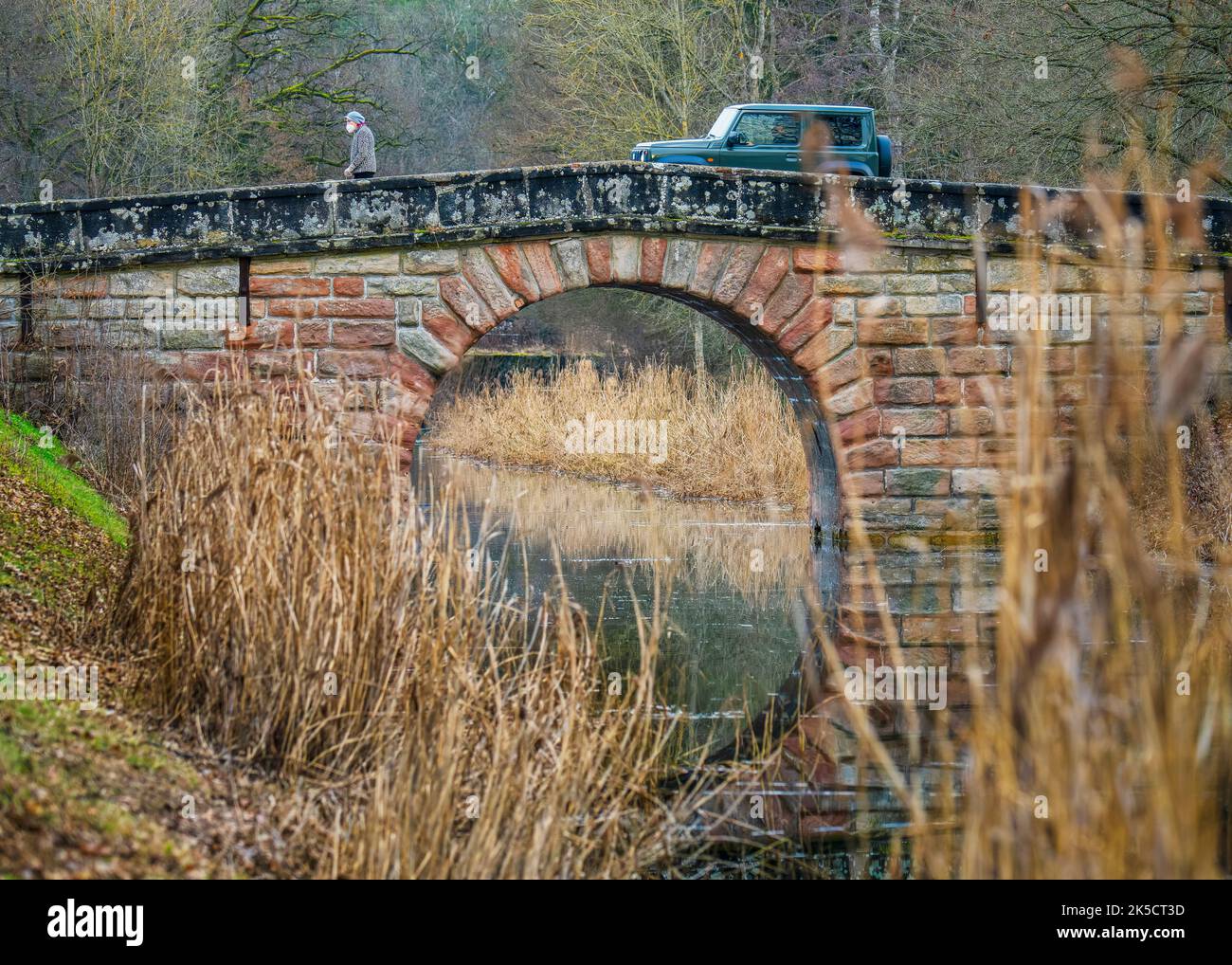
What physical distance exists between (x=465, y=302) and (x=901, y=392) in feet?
9.20

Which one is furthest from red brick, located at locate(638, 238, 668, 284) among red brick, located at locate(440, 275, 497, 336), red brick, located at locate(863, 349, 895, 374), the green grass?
the green grass

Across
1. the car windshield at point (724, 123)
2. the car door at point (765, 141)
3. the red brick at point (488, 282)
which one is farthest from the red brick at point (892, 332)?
the car windshield at point (724, 123)

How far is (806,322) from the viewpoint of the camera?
29.6ft

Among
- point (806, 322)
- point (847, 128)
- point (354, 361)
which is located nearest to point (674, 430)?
point (847, 128)

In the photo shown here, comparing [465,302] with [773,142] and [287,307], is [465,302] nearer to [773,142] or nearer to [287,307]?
[287,307]

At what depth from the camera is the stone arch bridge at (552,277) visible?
844cm

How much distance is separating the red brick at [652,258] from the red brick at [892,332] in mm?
1304

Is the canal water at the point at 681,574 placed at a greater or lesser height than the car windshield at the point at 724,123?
lesser

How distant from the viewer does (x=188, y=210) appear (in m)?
8.42

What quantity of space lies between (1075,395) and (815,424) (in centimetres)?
185

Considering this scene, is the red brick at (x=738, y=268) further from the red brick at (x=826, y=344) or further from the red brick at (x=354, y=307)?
the red brick at (x=354, y=307)

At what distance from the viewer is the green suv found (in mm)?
13594
